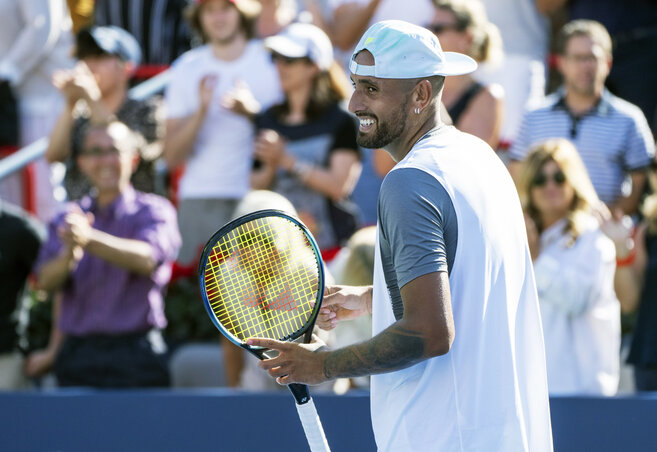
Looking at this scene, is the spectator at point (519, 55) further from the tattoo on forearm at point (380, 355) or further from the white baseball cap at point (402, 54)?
the tattoo on forearm at point (380, 355)

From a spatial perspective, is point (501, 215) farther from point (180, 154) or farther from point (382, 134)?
point (180, 154)

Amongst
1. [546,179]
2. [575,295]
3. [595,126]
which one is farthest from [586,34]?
[575,295]

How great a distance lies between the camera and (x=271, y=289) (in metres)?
3.07

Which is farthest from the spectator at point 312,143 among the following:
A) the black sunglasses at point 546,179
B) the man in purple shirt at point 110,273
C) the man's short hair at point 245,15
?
the black sunglasses at point 546,179

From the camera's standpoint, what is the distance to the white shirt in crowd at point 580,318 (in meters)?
4.79

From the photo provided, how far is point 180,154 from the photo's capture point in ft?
20.4

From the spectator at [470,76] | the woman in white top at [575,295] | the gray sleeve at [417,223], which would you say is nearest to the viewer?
the gray sleeve at [417,223]

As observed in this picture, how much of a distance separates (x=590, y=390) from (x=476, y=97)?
5.28 ft

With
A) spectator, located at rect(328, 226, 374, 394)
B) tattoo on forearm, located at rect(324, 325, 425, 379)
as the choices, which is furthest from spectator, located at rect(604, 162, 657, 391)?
tattoo on forearm, located at rect(324, 325, 425, 379)

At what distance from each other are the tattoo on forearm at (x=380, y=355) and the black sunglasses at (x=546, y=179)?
277 cm

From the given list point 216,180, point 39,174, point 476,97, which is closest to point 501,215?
point 476,97

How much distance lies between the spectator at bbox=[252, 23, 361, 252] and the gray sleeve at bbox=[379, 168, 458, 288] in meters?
3.18

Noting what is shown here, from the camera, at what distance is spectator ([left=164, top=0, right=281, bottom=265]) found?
6.18 meters

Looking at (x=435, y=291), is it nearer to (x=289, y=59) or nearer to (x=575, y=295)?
(x=575, y=295)
